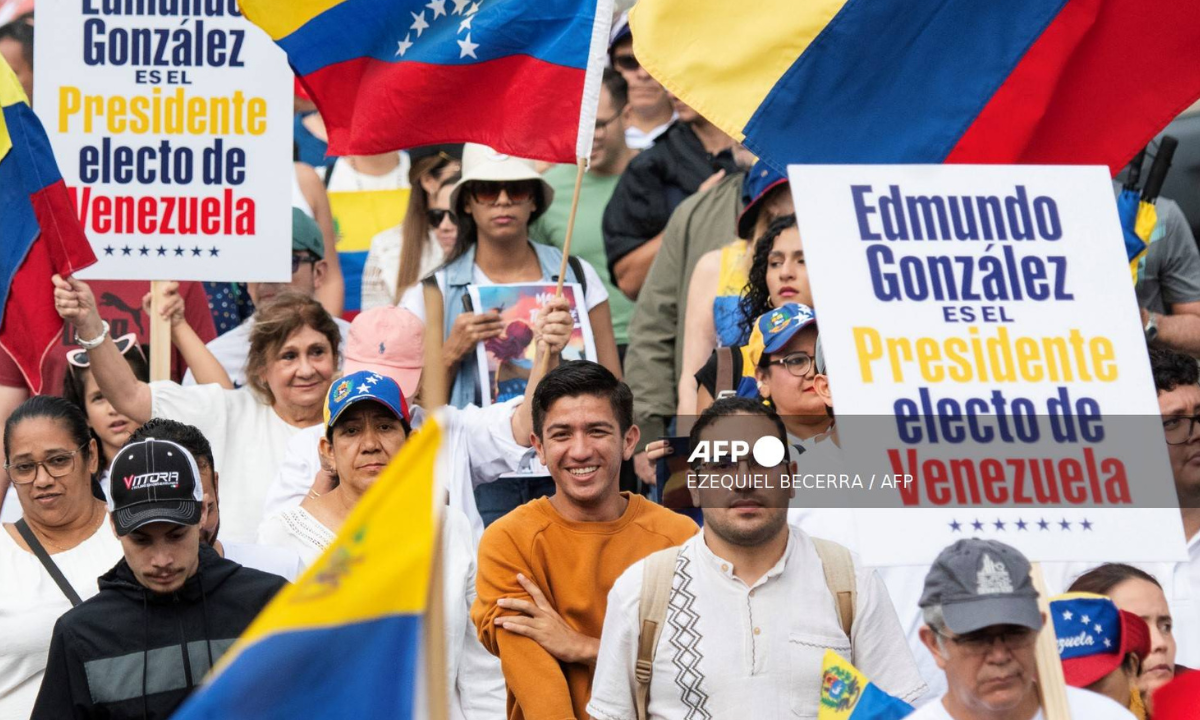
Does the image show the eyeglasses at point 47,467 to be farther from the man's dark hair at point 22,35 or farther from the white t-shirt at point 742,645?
the man's dark hair at point 22,35

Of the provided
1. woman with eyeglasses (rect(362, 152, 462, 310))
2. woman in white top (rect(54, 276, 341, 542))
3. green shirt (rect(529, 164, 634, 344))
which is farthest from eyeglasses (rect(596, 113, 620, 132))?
woman in white top (rect(54, 276, 341, 542))

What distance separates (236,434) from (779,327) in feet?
7.15

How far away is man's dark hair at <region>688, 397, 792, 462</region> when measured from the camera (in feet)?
19.9

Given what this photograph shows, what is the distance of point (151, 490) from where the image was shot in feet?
19.2

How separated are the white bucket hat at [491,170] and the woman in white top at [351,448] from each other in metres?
1.47

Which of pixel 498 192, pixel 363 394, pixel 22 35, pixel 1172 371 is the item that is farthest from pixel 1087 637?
pixel 22 35

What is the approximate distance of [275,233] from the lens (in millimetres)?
8242

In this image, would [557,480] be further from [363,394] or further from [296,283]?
[296,283]

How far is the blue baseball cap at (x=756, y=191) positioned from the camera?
794 cm

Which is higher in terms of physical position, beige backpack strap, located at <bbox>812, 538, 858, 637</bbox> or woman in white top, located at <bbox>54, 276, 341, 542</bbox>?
woman in white top, located at <bbox>54, 276, 341, 542</bbox>

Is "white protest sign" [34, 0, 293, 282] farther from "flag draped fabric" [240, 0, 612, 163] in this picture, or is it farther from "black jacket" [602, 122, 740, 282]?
"black jacket" [602, 122, 740, 282]

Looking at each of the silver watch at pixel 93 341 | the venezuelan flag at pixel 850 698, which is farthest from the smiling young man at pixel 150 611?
the silver watch at pixel 93 341

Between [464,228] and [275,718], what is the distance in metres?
4.60

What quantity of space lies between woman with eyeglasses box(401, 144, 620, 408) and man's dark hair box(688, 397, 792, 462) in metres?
1.94
